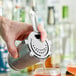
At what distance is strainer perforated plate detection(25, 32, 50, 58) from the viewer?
0.74 metres

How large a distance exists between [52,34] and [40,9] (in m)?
0.19

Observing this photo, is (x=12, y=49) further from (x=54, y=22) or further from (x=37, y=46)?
(x=54, y=22)

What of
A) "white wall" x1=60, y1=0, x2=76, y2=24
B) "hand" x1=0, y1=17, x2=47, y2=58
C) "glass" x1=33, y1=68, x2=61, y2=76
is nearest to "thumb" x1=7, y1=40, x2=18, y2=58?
"hand" x1=0, y1=17, x2=47, y2=58

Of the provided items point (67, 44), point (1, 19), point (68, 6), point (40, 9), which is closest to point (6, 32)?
point (1, 19)

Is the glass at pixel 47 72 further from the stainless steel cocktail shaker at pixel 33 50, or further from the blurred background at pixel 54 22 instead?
the blurred background at pixel 54 22

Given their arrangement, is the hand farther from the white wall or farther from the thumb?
the white wall

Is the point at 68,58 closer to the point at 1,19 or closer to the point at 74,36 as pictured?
the point at 74,36

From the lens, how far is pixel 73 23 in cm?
170

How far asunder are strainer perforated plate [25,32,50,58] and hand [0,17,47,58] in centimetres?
2

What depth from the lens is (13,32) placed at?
2.72 ft

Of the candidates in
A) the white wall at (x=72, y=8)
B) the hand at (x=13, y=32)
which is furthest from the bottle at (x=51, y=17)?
the hand at (x=13, y=32)

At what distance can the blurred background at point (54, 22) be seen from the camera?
1381 mm

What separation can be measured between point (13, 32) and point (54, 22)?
2.52ft

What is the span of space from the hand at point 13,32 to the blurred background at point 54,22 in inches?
20.5
